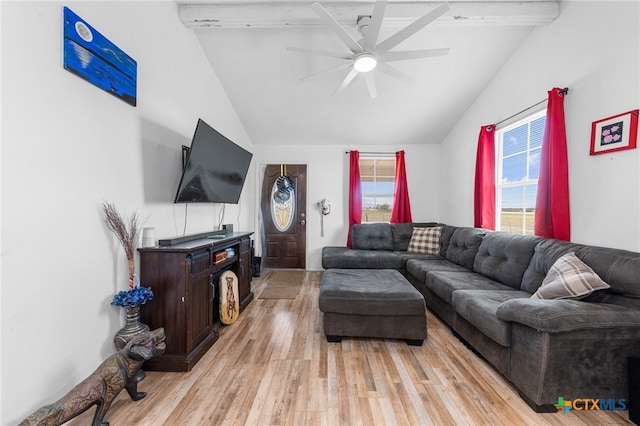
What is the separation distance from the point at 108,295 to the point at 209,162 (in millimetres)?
1335

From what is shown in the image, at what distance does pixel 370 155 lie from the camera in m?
4.85

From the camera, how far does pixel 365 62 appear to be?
88.7 inches

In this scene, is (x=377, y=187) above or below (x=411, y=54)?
below

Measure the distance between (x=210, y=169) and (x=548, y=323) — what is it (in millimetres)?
2827

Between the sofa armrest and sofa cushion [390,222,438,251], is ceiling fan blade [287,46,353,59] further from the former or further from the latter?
sofa cushion [390,222,438,251]

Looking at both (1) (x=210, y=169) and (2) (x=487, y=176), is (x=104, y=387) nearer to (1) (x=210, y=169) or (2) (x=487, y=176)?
(1) (x=210, y=169)

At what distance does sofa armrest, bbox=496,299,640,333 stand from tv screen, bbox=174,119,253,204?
265 centimetres

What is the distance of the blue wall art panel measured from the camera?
142cm

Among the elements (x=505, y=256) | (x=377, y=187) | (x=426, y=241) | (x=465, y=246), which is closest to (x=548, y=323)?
(x=505, y=256)

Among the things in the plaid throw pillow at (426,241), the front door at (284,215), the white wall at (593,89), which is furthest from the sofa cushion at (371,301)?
the front door at (284,215)

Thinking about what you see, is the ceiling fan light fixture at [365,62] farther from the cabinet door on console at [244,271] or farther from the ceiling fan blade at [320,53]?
the cabinet door on console at [244,271]

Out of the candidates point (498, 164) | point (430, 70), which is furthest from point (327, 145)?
point (498, 164)

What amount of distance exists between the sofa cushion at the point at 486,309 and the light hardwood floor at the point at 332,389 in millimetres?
324

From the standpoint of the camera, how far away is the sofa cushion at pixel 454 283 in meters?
2.39
